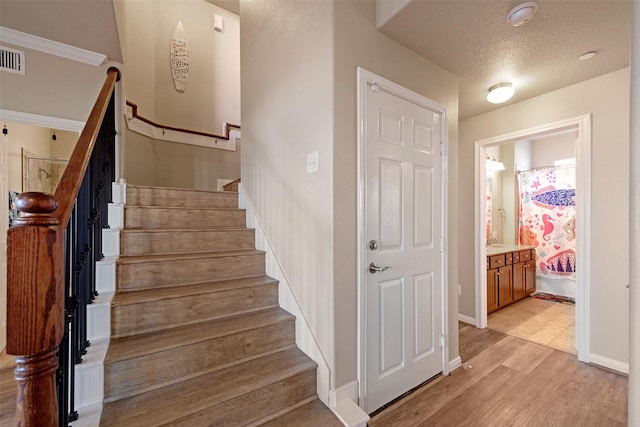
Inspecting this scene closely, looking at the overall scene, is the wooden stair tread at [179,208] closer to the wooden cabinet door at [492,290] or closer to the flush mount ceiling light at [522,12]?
the flush mount ceiling light at [522,12]

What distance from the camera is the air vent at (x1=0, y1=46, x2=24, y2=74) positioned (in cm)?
222

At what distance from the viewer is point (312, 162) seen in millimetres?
1748

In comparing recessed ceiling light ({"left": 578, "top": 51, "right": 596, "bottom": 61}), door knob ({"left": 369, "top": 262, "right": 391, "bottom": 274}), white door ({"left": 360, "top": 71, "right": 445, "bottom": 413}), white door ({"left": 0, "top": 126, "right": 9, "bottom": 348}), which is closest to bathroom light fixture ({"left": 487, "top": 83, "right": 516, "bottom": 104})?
recessed ceiling light ({"left": 578, "top": 51, "right": 596, "bottom": 61})

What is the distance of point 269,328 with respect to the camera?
1790 millimetres

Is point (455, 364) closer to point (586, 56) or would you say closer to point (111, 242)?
point (586, 56)

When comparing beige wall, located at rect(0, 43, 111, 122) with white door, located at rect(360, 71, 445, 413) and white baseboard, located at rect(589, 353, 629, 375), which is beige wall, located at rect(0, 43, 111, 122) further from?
white baseboard, located at rect(589, 353, 629, 375)

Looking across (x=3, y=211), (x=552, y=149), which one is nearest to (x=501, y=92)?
(x=552, y=149)

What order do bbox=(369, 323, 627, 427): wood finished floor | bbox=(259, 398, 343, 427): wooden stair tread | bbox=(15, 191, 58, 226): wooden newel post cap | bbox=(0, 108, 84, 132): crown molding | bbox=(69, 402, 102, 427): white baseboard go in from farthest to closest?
bbox=(0, 108, 84, 132): crown molding < bbox=(369, 323, 627, 427): wood finished floor < bbox=(259, 398, 343, 427): wooden stair tread < bbox=(69, 402, 102, 427): white baseboard < bbox=(15, 191, 58, 226): wooden newel post cap

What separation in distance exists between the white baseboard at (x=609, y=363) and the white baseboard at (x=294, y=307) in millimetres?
2355

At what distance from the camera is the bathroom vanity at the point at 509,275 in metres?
3.41

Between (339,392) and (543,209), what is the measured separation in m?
4.75

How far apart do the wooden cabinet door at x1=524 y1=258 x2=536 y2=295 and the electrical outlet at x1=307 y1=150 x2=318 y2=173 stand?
13.1 ft

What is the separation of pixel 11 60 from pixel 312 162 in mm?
2672

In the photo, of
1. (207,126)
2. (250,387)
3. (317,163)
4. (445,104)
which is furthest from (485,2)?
(207,126)
